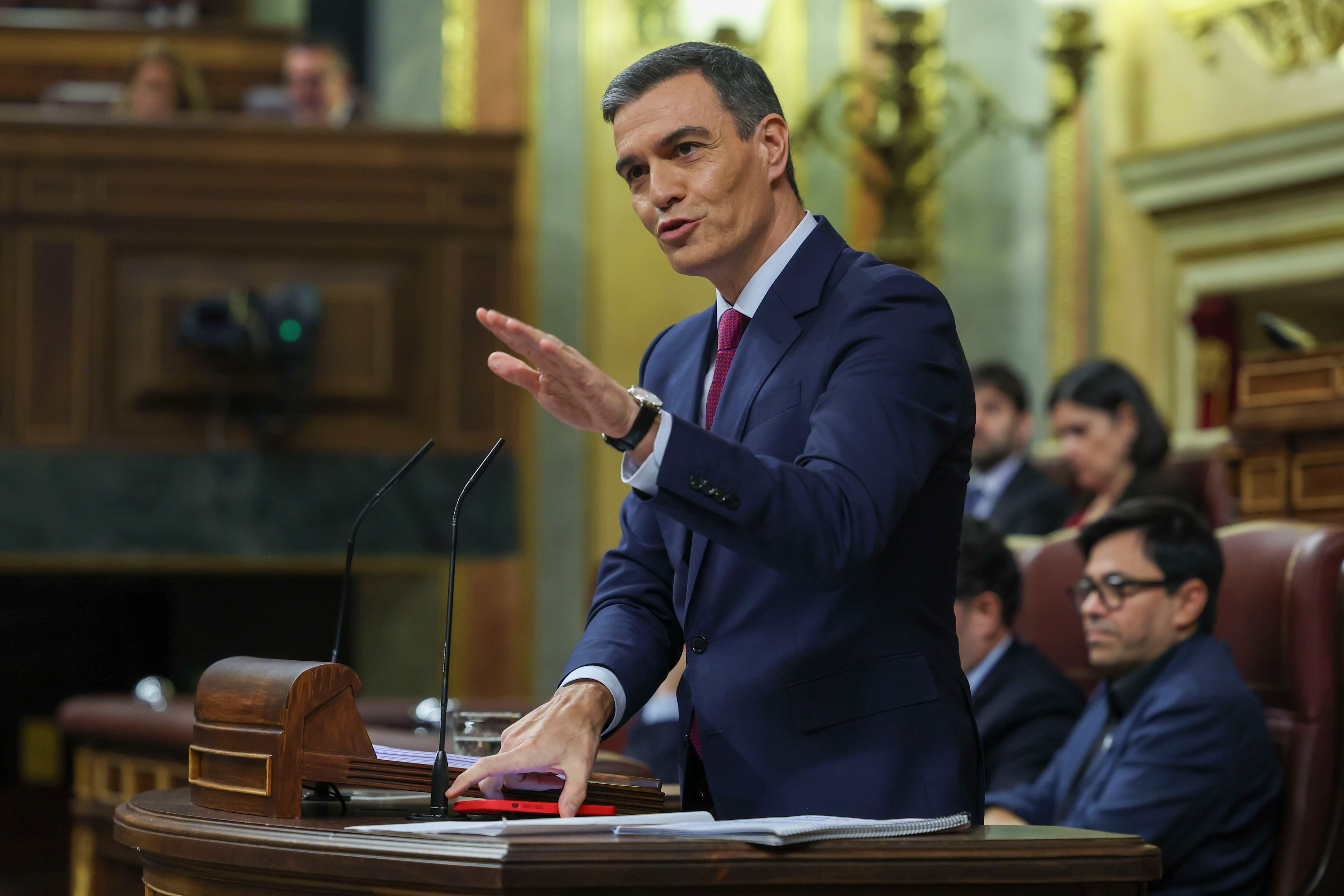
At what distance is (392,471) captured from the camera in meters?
6.27

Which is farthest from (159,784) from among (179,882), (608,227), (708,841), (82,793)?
(608,227)

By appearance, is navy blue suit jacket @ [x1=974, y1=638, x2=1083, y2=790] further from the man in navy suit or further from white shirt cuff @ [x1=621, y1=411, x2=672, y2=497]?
white shirt cuff @ [x1=621, y1=411, x2=672, y2=497]

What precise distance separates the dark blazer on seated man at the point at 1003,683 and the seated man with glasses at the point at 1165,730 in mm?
89

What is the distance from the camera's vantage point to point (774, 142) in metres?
1.72

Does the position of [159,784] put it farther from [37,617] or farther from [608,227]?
[608,227]

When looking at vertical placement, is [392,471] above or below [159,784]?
above

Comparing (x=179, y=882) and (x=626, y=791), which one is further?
(x=626, y=791)

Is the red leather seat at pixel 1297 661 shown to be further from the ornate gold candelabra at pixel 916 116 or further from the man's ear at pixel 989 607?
the ornate gold candelabra at pixel 916 116

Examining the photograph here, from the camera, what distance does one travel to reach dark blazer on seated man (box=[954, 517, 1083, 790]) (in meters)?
3.11

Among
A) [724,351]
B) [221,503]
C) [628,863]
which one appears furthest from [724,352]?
[221,503]

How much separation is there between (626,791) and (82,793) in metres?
2.88

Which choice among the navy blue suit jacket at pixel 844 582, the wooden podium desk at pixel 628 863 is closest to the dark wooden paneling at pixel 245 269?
the navy blue suit jacket at pixel 844 582

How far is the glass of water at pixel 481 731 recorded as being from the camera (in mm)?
1927

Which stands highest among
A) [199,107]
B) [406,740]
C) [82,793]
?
[199,107]
